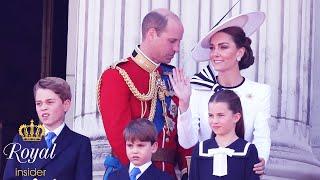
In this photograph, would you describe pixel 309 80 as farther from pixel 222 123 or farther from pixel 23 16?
pixel 23 16

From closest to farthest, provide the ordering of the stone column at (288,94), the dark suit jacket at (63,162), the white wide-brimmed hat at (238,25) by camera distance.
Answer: the dark suit jacket at (63,162) → the white wide-brimmed hat at (238,25) → the stone column at (288,94)

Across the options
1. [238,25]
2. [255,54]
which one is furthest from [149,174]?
[255,54]

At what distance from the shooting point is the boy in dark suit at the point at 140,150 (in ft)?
20.7

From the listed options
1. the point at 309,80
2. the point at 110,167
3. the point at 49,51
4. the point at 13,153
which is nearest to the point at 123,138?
the point at 110,167

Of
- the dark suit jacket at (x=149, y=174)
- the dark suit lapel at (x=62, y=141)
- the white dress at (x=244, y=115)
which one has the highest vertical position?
the white dress at (x=244, y=115)

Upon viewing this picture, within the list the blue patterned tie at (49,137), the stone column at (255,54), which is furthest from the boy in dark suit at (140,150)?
the stone column at (255,54)

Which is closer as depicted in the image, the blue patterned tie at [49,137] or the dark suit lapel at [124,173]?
the dark suit lapel at [124,173]

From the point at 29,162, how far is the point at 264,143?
142cm

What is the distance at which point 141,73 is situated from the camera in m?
6.86

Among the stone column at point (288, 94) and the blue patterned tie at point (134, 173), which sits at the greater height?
the stone column at point (288, 94)

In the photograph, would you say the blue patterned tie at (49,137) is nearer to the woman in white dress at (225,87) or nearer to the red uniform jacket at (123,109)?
the red uniform jacket at (123,109)

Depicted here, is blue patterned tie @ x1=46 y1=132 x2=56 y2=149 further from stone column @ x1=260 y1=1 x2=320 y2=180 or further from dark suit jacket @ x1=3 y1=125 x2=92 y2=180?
stone column @ x1=260 y1=1 x2=320 y2=180

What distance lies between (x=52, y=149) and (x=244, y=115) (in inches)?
46.7

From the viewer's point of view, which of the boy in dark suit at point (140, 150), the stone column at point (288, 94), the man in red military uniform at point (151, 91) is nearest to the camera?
the boy in dark suit at point (140, 150)
